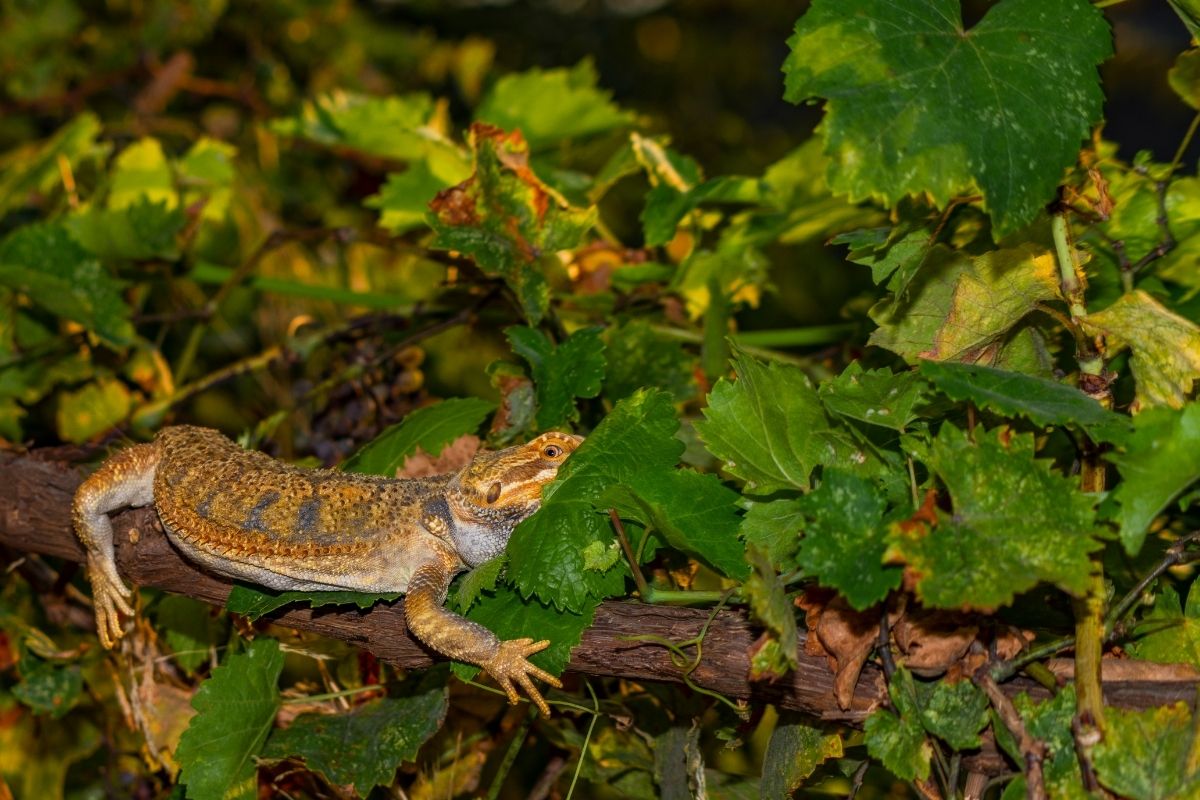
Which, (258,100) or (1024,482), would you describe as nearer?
(1024,482)

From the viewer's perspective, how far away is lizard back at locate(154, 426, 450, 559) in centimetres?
172

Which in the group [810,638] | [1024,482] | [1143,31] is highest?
[1024,482]

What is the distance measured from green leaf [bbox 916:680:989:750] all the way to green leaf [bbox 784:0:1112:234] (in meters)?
0.51

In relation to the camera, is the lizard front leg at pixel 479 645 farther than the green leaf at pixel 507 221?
No

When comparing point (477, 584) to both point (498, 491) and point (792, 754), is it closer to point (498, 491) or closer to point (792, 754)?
point (498, 491)

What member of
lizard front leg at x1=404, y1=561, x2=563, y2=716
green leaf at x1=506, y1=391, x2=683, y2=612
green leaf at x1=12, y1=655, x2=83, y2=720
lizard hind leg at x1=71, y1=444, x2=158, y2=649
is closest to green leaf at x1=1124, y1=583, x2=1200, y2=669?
green leaf at x1=506, y1=391, x2=683, y2=612

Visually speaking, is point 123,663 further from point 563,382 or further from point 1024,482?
point 1024,482

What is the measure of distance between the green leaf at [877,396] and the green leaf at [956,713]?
0.30 metres

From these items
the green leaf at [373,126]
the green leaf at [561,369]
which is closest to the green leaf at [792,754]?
the green leaf at [561,369]

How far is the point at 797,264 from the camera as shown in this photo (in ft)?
13.6

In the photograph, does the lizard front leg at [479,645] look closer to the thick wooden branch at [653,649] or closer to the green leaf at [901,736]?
the thick wooden branch at [653,649]

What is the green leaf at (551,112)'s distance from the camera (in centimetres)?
255

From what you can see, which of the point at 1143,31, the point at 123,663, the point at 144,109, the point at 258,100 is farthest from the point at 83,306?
the point at 1143,31

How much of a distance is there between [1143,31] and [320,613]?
659 cm
